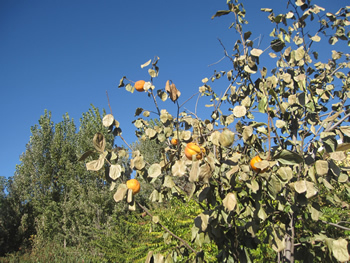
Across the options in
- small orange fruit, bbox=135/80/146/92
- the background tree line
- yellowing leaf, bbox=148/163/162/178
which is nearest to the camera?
yellowing leaf, bbox=148/163/162/178

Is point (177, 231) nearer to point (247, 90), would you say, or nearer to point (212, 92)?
point (212, 92)

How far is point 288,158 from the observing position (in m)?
0.76

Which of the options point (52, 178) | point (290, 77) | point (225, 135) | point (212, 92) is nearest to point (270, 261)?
point (212, 92)

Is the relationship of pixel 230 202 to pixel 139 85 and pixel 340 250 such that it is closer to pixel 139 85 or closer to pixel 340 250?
pixel 340 250

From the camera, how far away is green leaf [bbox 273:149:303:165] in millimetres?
735

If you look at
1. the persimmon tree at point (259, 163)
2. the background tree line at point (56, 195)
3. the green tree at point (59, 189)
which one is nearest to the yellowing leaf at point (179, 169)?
the persimmon tree at point (259, 163)

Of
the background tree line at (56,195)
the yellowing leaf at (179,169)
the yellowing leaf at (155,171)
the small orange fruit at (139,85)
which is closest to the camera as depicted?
the yellowing leaf at (179,169)

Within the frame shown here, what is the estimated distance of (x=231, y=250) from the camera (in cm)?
114

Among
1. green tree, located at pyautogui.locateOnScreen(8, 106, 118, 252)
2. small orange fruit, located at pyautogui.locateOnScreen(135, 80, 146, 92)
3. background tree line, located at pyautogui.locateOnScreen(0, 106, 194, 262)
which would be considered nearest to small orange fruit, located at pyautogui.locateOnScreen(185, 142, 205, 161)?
small orange fruit, located at pyautogui.locateOnScreen(135, 80, 146, 92)

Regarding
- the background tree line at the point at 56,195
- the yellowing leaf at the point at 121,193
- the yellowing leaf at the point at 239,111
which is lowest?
the yellowing leaf at the point at 121,193

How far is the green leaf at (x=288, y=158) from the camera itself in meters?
0.73

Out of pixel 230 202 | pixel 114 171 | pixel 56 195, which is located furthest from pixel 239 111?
pixel 56 195

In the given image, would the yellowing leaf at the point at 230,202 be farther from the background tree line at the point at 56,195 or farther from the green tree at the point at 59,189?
the green tree at the point at 59,189

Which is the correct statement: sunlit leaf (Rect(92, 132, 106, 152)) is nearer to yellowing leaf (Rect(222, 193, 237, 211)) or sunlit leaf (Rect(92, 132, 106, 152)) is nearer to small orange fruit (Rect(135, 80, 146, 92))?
small orange fruit (Rect(135, 80, 146, 92))
